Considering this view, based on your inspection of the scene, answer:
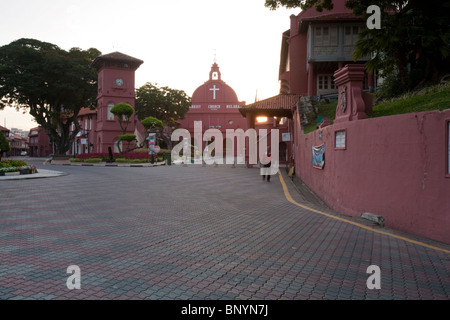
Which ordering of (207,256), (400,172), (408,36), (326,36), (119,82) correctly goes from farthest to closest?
(119,82) < (326,36) < (408,36) < (400,172) < (207,256)

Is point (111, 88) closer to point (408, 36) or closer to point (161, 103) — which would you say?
point (161, 103)

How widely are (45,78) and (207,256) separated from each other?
46.8 m

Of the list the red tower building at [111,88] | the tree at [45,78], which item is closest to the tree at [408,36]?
the red tower building at [111,88]

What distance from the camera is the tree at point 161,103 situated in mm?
56062

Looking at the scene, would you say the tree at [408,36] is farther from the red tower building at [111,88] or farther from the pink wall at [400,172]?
the red tower building at [111,88]

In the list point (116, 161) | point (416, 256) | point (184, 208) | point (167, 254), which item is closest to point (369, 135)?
point (416, 256)

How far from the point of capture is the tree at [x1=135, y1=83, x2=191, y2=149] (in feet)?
184

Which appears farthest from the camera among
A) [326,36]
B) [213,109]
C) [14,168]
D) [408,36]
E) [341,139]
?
[213,109]

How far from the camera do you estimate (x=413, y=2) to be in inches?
549

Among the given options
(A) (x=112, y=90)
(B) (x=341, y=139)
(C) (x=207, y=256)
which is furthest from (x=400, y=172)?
(A) (x=112, y=90)

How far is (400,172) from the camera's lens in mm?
7289

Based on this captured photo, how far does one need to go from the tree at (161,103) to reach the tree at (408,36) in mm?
42723

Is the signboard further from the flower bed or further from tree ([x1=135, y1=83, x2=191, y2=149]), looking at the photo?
tree ([x1=135, y1=83, x2=191, y2=149])
